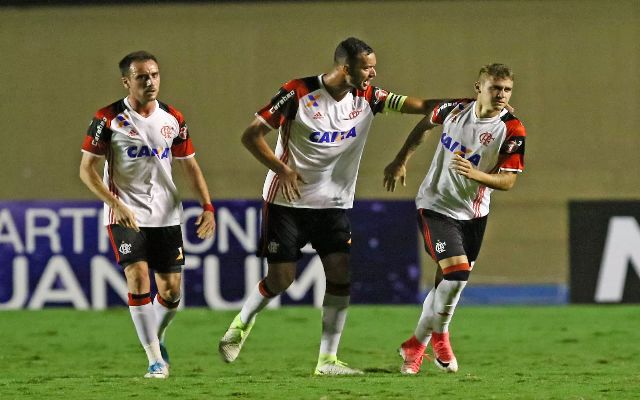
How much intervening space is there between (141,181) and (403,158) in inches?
59.1

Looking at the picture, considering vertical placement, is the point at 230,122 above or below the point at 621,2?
below

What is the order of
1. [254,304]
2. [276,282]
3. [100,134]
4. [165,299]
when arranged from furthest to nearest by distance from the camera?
[165,299], [254,304], [276,282], [100,134]

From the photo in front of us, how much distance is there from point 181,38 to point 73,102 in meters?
1.83

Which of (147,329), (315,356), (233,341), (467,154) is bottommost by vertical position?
(315,356)

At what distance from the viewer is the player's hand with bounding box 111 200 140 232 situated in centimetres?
687

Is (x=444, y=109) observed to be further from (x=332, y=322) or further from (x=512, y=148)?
(x=332, y=322)

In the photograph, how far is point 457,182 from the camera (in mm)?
7191

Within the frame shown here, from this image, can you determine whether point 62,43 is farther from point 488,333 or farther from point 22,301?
point 488,333

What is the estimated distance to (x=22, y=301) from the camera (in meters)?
11.8

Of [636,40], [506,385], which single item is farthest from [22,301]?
[636,40]

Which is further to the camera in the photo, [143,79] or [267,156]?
[143,79]

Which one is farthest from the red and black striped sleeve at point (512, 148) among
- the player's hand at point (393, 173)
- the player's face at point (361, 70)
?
the player's face at point (361, 70)

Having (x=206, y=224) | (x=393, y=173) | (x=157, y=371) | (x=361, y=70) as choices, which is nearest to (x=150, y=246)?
(x=206, y=224)

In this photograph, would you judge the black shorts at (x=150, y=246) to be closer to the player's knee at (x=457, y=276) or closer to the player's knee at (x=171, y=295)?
the player's knee at (x=171, y=295)
